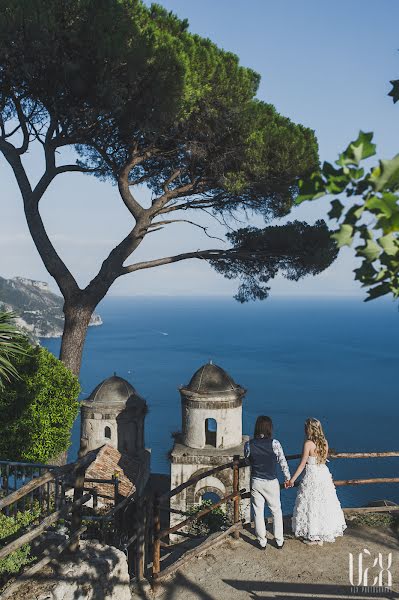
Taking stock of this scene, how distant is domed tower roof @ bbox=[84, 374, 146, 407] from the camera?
19.8 metres

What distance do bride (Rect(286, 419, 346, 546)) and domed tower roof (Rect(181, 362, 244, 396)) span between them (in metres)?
11.5

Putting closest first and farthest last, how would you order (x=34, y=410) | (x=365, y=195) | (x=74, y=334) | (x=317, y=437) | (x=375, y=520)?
(x=365, y=195) < (x=317, y=437) < (x=375, y=520) < (x=34, y=410) < (x=74, y=334)

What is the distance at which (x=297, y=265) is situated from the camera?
17.5 meters

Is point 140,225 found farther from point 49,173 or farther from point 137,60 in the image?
point 137,60

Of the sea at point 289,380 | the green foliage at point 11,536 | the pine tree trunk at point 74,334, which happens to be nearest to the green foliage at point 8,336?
the pine tree trunk at point 74,334

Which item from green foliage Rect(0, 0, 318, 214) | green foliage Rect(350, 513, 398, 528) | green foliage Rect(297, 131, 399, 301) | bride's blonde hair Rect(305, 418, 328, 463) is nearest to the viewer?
green foliage Rect(297, 131, 399, 301)

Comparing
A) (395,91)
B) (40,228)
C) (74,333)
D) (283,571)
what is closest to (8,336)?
(74,333)

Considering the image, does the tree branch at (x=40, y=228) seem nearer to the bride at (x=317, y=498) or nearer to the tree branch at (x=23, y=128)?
the tree branch at (x=23, y=128)

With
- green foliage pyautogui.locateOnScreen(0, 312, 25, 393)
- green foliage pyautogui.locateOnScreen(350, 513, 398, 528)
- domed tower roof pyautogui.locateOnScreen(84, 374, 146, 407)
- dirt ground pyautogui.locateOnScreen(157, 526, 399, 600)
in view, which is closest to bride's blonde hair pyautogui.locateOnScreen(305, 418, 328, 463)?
dirt ground pyautogui.locateOnScreen(157, 526, 399, 600)

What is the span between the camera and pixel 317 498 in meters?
6.70

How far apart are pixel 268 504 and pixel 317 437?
1.10 meters

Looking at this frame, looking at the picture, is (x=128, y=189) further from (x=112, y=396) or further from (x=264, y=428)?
(x=264, y=428)

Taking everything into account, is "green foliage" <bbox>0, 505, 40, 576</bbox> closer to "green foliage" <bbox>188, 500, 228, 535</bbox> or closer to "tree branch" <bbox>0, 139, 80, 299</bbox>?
"tree branch" <bbox>0, 139, 80, 299</bbox>

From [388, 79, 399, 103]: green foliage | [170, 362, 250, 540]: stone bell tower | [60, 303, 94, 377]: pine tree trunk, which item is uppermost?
[388, 79, 399, 103]: green foliage
